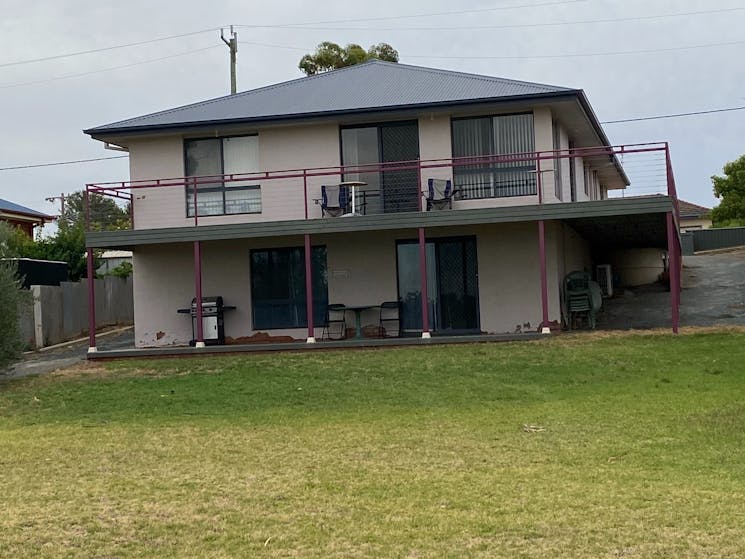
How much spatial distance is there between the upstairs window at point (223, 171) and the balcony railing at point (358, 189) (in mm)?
22

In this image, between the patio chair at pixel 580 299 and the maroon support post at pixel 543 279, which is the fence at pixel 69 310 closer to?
the maroon support post at pixel 543 279

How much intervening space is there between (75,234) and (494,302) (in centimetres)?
1764

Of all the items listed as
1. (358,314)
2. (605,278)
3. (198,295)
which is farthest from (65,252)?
(605,278)

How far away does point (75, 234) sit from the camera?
103ft

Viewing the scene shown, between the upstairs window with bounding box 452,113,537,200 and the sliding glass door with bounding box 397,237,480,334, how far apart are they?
46.5 inches

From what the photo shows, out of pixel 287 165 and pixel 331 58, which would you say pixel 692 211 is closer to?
pixel 331 58

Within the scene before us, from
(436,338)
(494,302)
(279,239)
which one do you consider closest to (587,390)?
(436,338)

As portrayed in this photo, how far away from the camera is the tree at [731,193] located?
50156mm

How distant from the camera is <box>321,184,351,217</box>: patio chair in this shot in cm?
1900

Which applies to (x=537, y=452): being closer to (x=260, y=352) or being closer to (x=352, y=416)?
(x=352, y=416)

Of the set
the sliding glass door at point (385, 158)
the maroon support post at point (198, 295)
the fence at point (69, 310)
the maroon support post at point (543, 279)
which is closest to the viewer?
the maroon support post at point (543, 279)

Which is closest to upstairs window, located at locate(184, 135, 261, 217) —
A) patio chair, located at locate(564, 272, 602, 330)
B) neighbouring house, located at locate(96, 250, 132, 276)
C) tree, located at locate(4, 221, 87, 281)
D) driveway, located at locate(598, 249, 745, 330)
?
patio chair, located at locate(564, 272, 602, 330)

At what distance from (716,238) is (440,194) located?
30.2 meters

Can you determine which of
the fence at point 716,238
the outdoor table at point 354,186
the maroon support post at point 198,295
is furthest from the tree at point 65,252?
the fence at point 716,238
